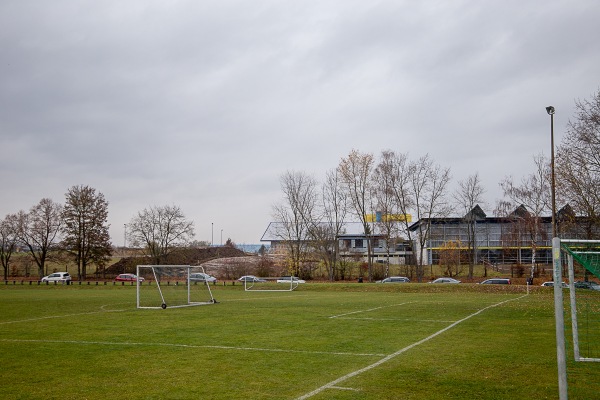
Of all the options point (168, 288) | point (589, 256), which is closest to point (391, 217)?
point (168, 288)

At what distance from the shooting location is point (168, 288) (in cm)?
2800

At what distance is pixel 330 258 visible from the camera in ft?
214

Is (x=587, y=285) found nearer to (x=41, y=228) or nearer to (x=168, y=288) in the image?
(x=168, y=288)

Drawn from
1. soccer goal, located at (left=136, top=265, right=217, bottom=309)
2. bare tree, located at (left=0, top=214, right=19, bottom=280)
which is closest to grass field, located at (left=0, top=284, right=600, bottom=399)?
soccer goal, located at (left=136, top=265, right=217, bottom=309)

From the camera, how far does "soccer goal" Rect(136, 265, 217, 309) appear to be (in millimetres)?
27625

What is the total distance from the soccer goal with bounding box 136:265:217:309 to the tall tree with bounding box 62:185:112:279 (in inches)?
1769

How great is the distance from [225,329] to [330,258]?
160 feet

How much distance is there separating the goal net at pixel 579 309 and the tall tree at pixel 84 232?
209 ft

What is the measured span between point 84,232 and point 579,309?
66453mm

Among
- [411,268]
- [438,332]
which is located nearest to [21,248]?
[411,268]

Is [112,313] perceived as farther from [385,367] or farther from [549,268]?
[549,268]

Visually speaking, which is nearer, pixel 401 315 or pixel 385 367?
pixel 385 367

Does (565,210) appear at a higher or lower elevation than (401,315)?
higher

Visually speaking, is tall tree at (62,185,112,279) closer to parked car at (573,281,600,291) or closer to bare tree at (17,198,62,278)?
→ bare tree at (17,198,62,278)
